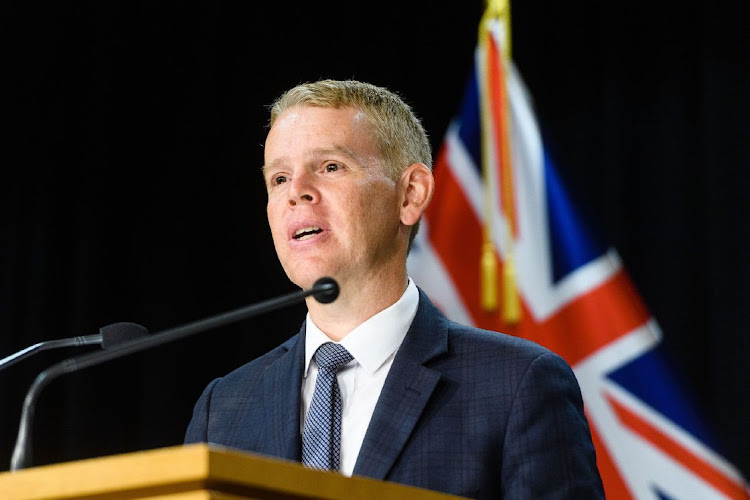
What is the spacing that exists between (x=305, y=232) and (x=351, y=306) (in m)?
0.15

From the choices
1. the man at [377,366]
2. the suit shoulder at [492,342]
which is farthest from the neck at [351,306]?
the suit shoulder at [492,342]

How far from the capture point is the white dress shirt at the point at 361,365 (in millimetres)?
1731

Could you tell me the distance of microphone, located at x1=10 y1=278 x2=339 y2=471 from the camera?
1362 millimetres

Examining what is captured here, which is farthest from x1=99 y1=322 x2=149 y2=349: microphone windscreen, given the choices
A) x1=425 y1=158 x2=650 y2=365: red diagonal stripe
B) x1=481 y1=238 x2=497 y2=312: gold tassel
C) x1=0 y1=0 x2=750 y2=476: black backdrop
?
x1=0 y1=0 x2=750 y2=476: black backdrop

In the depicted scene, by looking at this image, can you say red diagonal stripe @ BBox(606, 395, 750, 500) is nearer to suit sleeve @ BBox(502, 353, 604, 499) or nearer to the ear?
the ear

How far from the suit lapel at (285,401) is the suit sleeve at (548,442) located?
→ 35cm

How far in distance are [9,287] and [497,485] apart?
2.88 m

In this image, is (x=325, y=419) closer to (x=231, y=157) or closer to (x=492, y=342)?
(x=492, y=342)

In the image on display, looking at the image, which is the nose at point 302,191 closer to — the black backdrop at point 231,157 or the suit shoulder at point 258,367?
the suit shoulder at point 258,367

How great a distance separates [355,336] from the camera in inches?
72.6

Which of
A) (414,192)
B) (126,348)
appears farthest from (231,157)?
(126,348)

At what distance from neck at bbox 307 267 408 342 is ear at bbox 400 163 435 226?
16 centimetres

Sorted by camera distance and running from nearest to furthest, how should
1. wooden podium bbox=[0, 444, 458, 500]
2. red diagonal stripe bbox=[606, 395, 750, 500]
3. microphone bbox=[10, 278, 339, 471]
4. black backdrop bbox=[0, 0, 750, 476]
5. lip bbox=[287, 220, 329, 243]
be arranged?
wooden podium bbox=[0, 444, 458, 500] → microphone bbox=[10, 278, 339, 471] → lip bbox=[287, 220, 329, 243] → red diagonal stripe bbox=[606, 395, 750, 500] → black backdrop bbox=[0, 0, 750, 476]

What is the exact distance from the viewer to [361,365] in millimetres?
1813
